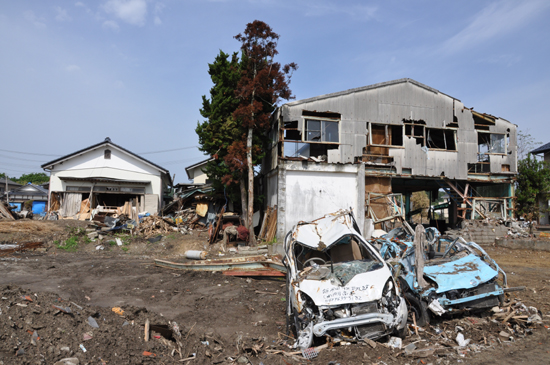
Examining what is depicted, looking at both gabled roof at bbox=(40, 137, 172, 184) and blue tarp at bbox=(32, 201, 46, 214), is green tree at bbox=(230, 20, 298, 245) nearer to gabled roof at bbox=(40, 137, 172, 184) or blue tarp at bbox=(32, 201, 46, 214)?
gabled roof at bbox=(40, 137, 172, 184)

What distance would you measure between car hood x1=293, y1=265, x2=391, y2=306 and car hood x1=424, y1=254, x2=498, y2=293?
3.37 ft

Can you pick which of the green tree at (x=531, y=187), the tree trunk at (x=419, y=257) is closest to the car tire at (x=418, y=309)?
the tree trunk at (x=419, y=257)

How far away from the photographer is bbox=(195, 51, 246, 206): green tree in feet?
53.6

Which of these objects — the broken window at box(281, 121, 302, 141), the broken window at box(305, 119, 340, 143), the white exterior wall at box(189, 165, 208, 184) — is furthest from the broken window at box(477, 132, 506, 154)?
the white exterior wall at box(189, 165, 208, 184)

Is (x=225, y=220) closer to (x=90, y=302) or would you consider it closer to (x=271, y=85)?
(x=271, y=85)

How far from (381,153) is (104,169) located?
1894 cm

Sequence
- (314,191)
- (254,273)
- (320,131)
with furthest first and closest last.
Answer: (320,131) < (314,191) < (254,273)

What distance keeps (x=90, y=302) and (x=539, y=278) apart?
11409 mm

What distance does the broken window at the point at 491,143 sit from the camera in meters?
17.8

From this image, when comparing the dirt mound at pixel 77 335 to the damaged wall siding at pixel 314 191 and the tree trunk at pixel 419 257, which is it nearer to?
the tree trunk at pixel 419 257

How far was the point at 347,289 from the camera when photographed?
4965 mm

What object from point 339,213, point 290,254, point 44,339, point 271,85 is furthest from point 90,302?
point 271,85

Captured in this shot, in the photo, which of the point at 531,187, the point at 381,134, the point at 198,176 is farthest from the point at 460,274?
the point at 198,176

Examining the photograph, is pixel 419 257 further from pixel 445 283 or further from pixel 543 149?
pixel 543 149
